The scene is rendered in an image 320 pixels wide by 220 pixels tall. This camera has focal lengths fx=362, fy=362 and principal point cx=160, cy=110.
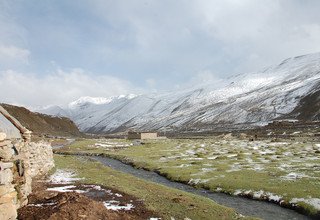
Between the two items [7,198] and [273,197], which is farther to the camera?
[273,197]

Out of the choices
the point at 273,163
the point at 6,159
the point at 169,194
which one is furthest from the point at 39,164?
the point at 273,163

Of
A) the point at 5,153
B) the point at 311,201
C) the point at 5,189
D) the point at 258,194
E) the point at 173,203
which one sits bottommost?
the point at 311,201

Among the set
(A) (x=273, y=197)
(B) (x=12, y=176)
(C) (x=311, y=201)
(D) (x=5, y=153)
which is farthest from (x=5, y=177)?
(A) (x=273, y=197)

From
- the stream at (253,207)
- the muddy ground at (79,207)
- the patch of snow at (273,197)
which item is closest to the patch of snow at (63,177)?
the muddy ground at (79,207)

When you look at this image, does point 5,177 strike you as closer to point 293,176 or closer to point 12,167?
point 12,167

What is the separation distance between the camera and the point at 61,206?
75.2 ft

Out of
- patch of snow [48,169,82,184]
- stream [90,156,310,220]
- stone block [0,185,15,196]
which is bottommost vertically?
stream [90,156,310,220]

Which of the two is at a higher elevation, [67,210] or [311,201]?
[67,210]

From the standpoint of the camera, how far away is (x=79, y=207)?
23.1 m

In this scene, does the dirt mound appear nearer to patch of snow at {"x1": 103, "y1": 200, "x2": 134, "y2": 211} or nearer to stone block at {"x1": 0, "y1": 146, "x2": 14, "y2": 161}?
patch of snow at {"x1": 103, "y1": 200, "x2": 134, "y2": 211}

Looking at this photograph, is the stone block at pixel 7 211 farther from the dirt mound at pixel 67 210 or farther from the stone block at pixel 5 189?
the dirt mound at pixel 67 210

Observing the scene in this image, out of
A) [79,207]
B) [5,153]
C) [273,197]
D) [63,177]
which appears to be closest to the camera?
[5,153]

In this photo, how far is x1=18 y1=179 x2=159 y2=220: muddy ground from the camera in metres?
22.0

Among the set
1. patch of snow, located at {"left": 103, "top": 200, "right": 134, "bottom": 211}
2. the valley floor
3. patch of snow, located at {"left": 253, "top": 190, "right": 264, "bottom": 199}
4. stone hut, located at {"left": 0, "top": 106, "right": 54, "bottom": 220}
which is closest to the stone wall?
stone hut, located at {"left": 0, "top": 106, "right": 54, "bottom": 220}
